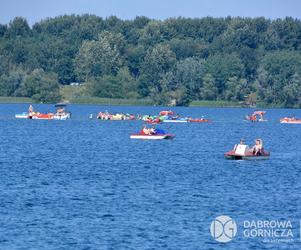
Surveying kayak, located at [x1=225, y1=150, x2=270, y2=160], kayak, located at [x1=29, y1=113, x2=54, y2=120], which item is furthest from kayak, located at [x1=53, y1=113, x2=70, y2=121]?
kayak, located at [x1=225, y1=150, x2=270, y2=160]

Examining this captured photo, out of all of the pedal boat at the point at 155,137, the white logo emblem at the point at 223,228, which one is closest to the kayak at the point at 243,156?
the pedal boat at the point at 155,137

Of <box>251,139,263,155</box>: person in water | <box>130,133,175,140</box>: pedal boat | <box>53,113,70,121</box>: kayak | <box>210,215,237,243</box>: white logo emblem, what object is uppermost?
<box>251,139,263,155</box>: person in water

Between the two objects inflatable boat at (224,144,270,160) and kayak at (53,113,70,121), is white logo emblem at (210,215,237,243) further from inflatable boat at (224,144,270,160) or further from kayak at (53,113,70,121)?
kayak at (53,113,70,121)

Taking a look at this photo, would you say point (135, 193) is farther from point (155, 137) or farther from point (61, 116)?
point (61, 116)

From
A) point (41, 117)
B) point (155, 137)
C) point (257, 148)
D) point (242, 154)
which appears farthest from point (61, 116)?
point (242, 154)

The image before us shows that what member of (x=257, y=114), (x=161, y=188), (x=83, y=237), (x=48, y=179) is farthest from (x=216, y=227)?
(x=257, y=114)

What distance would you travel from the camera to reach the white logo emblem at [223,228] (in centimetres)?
4694

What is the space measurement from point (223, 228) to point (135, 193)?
1057 centimetres

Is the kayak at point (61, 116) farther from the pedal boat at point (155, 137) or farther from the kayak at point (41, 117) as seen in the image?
the pedal boat at point (155, 137)

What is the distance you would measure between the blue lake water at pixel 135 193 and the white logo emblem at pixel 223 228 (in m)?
0.31

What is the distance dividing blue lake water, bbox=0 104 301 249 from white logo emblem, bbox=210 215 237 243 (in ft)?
1.01

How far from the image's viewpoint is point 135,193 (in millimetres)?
59250

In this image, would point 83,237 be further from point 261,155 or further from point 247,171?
point 261,155

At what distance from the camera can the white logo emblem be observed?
46.9 m
